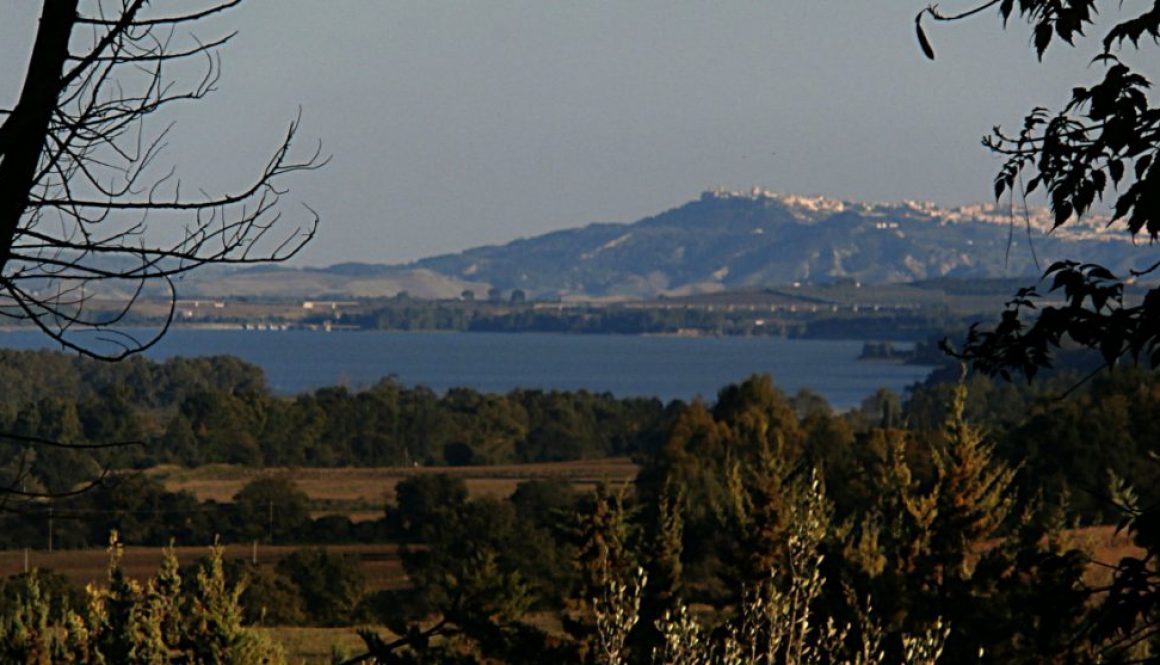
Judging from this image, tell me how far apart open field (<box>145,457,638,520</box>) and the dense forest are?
6.33 ft

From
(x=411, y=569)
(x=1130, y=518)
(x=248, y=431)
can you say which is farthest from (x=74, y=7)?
(x=248, y=431)

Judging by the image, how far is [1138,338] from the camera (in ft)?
15.6

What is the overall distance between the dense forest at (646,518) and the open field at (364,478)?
1.93m

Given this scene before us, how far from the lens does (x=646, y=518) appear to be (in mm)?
44219

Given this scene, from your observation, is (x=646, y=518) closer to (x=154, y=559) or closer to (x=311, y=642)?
(x=311, y=642)

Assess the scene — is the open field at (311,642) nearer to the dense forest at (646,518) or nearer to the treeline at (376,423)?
the dense forest at (646,518)

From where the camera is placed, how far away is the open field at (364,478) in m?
66.0

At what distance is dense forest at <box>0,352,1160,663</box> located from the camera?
665 cm

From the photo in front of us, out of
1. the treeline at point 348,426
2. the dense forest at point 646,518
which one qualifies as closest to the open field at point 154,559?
the dense forest at point 646,518

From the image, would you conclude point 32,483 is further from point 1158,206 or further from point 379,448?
point 1158,206

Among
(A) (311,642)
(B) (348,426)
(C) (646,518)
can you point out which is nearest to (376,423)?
(B) (348,426)

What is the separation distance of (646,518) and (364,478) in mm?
35156

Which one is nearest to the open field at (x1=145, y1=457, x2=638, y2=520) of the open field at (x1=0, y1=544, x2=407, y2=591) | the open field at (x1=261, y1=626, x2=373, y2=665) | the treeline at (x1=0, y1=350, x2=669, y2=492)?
the treeline at (x1=0, y1=350, x2=669, y2=492)

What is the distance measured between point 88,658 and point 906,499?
8.28 metres
